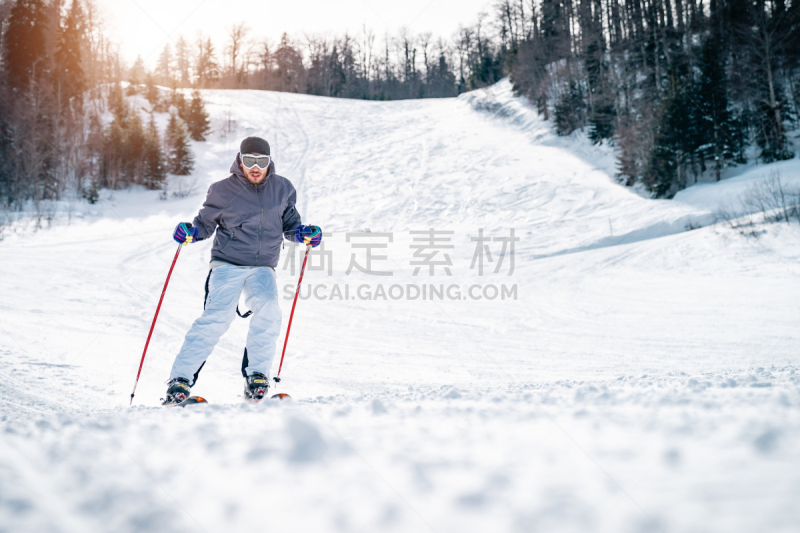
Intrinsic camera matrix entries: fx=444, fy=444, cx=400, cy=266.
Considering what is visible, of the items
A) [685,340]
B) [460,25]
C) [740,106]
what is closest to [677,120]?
[740,106]

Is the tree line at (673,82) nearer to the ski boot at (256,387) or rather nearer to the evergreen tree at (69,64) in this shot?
the ski boot at (256,387)

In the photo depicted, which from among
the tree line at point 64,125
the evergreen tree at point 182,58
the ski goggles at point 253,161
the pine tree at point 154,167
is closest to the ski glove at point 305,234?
the ski goggles at point 253,161

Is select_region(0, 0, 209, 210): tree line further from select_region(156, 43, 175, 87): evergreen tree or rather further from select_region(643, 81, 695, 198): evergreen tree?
select_region(156, 43, 175, 87): evergreen tree

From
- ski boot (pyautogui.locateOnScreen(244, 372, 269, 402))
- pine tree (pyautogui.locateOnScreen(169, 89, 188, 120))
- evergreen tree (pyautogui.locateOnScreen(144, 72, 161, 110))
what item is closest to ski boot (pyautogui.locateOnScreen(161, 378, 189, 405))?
ski boot (pyautogui.locateOnScreen(244, 372, 269, 402))

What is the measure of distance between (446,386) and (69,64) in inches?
1265

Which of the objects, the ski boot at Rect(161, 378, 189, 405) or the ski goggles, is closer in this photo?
the ski boot at Rect(161, 378, 189, 405)

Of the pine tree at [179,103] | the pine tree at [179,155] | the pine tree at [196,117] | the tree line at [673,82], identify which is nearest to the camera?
the tree line at [673,82]

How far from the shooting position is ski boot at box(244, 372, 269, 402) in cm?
305

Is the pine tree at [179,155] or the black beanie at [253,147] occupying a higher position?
the pine tree at [179,155]

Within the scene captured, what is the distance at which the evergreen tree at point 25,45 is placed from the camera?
24359 mm

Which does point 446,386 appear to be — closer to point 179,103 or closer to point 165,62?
point 179,103

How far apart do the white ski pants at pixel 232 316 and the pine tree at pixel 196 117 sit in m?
26.6

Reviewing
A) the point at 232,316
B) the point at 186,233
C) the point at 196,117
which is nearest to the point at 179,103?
the point at 196,117

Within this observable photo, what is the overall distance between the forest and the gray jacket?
1442 cm
